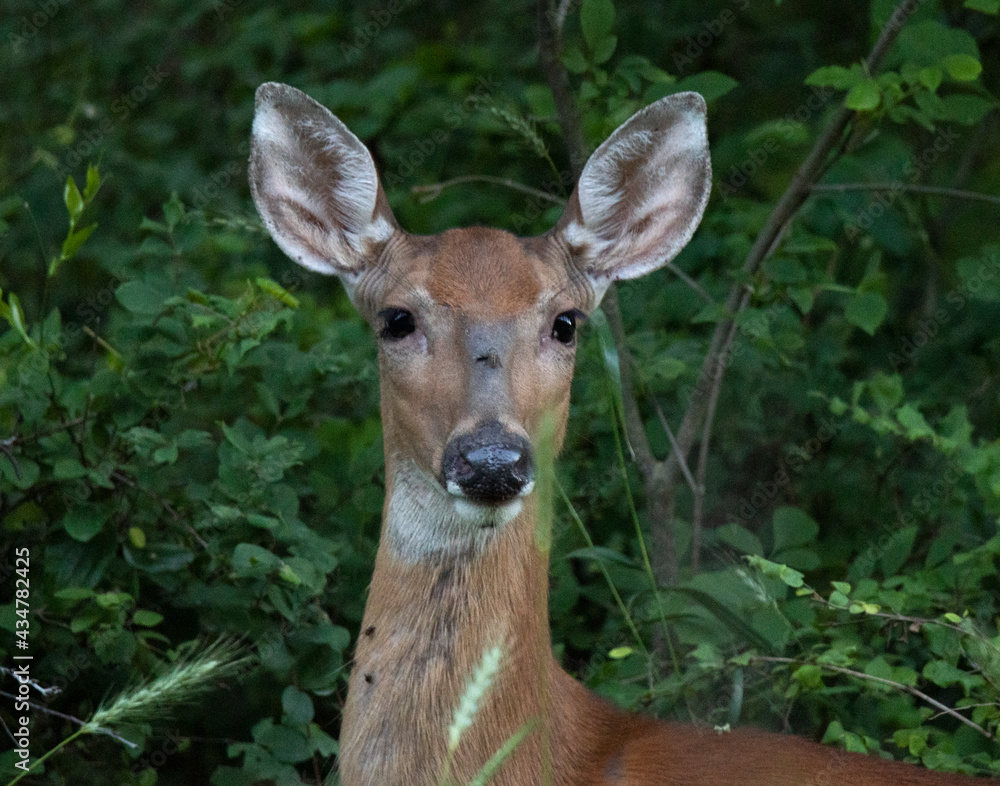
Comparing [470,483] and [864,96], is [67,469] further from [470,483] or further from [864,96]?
[864,96]

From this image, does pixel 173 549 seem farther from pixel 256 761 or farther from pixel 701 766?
pixel 701 766

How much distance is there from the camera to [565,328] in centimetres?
418

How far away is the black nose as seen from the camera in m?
3.44

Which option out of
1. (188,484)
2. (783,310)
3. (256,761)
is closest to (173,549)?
(188,484)

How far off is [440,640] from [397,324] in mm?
924

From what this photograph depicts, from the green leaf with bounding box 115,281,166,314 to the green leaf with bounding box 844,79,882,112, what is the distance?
7.95ft
